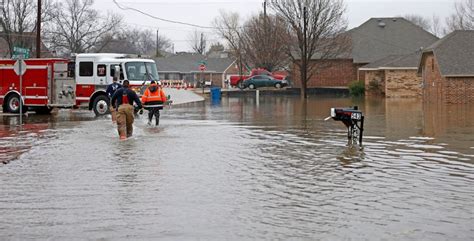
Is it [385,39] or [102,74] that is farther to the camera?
[385,39]

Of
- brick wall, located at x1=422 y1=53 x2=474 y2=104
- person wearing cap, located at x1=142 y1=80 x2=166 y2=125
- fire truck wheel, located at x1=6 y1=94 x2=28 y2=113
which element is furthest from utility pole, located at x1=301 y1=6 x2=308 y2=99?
person wearing cap, located at x1=142 y1=80 x2=166 y2=125

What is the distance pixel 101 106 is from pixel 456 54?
2093 cm

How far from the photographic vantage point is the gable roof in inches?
2464

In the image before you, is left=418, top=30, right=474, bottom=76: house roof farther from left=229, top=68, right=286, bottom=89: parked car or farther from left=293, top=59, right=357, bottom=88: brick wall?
left=229, top=68, right=286, bottom=89: parked car

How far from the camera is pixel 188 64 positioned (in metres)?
98.6

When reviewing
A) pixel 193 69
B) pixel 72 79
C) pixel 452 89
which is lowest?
pixel 452 89

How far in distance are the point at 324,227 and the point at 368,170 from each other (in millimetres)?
4579

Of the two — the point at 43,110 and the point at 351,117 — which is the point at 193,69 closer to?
the point at 43,110

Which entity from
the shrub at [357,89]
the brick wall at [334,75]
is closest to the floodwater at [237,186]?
the shrub at [357,89]

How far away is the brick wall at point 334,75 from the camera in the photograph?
6406cm

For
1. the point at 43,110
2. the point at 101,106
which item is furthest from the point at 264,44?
the point at 101,106

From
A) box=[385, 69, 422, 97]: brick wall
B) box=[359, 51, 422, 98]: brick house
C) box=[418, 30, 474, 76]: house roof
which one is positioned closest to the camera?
box=[418, 30, 474, 76]: house roof

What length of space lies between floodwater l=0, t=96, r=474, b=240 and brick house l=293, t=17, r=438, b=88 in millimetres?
43700

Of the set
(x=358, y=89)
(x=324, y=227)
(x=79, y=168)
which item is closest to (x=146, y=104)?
(x=79, y=168)
